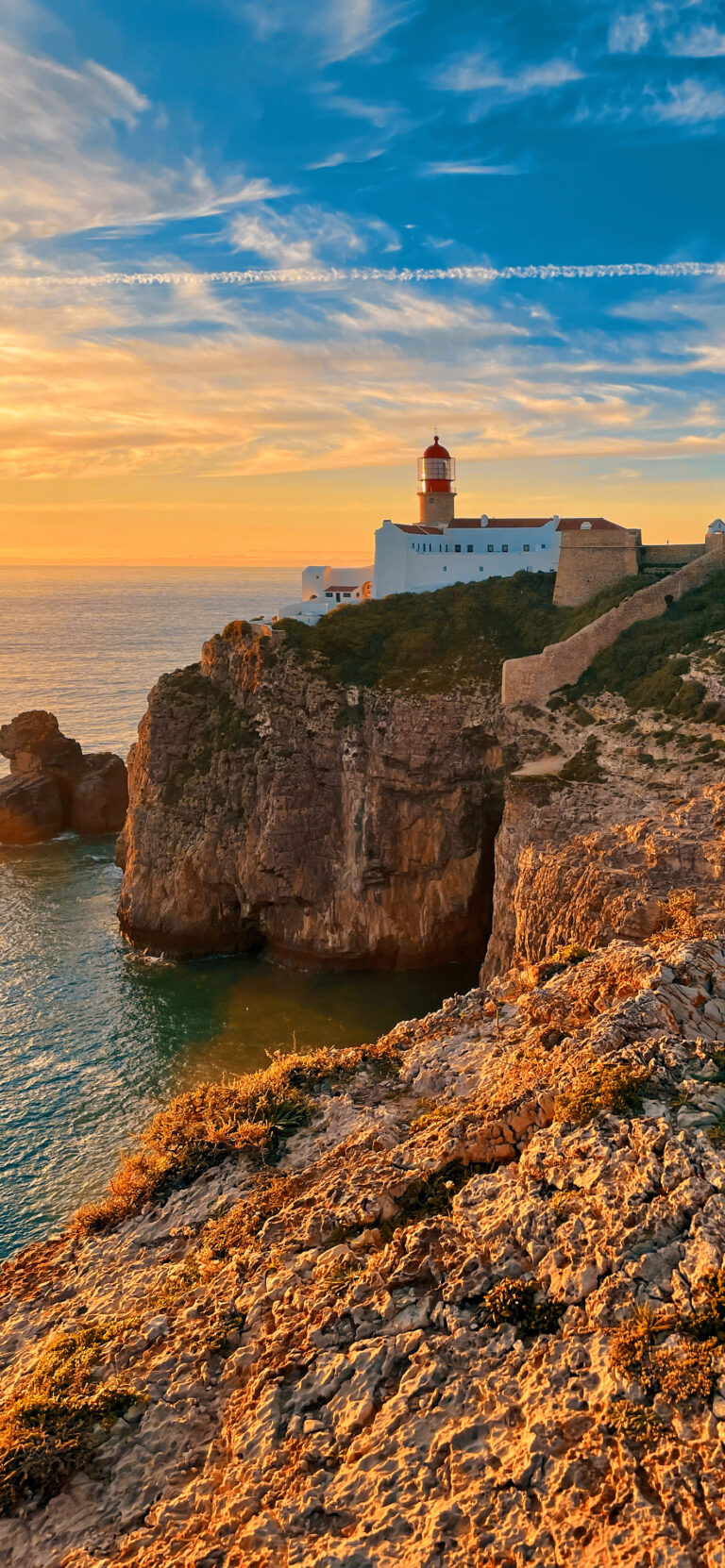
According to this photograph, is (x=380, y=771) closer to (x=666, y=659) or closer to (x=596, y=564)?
(x=666, y=659)

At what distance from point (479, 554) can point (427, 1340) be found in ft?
136

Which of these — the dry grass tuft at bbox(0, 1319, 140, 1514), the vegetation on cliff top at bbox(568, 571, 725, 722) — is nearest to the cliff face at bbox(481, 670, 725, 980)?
the vegetation on cliff top at bbox(568, 571, 725, 722)

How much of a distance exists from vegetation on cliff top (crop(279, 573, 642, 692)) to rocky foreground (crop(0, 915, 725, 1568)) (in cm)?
2409

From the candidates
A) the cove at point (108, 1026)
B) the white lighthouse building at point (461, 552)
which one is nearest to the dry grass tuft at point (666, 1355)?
the cove at point (108, 1026)

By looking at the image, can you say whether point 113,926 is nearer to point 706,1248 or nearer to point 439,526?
point 439,526

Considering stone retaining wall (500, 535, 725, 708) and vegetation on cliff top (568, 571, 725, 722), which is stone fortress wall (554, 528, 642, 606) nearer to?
stone retaining wall (500, 535, 725, 708)

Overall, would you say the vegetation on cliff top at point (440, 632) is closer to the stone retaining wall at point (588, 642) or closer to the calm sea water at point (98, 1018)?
the stone retaining wall at point (588, 642)

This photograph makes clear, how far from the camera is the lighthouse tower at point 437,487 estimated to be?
159 feet

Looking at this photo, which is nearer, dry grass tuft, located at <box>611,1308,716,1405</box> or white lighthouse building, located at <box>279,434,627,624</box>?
dry grass tuft, located at <box>611,1308,716,1405</box>

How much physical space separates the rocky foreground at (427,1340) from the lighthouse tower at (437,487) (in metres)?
40.9

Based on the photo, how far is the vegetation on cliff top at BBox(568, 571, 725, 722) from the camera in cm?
2848

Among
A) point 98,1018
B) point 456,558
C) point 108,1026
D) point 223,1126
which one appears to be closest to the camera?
point 223,1126

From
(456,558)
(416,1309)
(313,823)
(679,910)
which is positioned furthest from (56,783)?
(416,1309)

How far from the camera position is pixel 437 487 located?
4869cm
